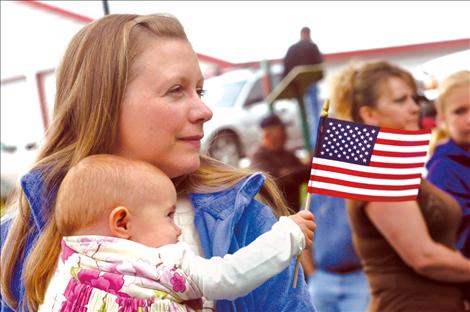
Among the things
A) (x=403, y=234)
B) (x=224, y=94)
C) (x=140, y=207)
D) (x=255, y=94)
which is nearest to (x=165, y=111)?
(x=140, y=207)

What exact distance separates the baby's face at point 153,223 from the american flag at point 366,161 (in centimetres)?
47

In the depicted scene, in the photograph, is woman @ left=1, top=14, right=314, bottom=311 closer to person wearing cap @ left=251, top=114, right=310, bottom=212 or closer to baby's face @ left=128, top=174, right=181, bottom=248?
baby's face @ left=128, top=174, right=181, bottom=248

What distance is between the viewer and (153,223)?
160cm

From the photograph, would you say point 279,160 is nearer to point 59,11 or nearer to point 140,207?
point 59,11

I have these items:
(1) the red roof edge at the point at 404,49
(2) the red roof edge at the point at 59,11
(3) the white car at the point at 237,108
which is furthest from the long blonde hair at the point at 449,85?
(3) the white car at the point at 237,108

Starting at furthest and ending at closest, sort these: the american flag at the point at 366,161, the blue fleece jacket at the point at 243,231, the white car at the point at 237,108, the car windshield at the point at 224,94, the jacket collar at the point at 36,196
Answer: the car windshield at the point at 224,94
the white car at the point at 237,108
the american flag at the point at 366,161
the jacket collar at the point at 36,196
the blue fleece jacket at the point at 243,231

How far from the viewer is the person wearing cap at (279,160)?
197 inches

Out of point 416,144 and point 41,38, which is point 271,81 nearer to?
point 41,38

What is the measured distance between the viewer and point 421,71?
3686 mm

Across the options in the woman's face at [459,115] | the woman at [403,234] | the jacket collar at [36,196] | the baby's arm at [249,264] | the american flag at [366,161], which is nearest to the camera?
the baby's arm at [249,264]

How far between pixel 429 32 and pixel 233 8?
45.3 inches

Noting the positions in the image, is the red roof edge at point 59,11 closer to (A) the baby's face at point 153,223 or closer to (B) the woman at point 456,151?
(B) the woman at point 456,151

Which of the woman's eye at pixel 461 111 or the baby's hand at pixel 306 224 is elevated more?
the baby's hand at pixel 306 224

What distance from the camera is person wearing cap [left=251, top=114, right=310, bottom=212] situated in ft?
16.4
